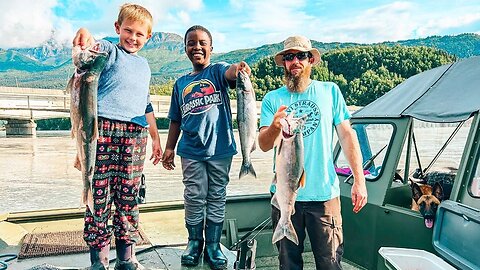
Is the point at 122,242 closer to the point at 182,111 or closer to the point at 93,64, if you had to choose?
the point at 182,111

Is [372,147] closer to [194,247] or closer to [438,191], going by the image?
[438,191]

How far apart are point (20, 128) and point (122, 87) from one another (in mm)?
55674

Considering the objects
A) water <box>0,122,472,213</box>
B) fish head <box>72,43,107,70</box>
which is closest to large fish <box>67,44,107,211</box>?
fish head <box>72,43,107,70</box>

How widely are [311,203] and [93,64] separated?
1.79 m

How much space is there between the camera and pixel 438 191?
14.1ft

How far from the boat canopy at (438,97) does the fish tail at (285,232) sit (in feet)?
7.51

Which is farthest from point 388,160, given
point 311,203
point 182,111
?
point 182,111

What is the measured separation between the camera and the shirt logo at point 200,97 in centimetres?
366

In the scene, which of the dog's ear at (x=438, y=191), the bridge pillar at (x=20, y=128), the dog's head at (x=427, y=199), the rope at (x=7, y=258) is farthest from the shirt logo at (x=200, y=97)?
the bridge pillar at (x=20, y=128)

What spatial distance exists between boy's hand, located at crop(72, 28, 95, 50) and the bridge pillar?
53.5 metres

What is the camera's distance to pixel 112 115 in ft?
10.4

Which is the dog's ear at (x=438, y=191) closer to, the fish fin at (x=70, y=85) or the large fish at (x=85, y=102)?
the large fish at (x=85, y=102)

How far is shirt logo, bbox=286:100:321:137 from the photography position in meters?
2.99

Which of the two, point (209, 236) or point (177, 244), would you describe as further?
point (177, 244)
